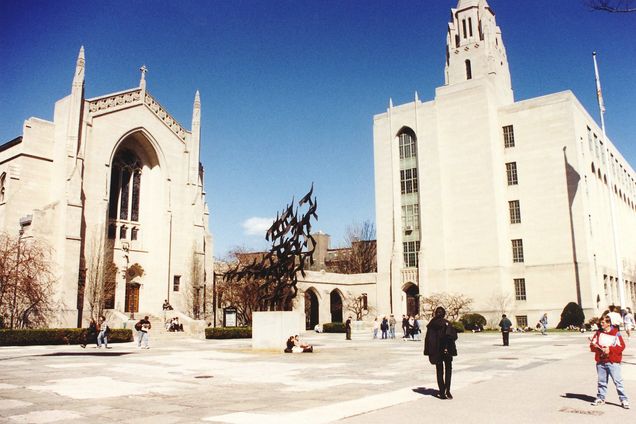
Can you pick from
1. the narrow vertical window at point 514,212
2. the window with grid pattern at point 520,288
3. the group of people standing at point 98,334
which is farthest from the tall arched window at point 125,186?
the window with grid pattern at point 520,288

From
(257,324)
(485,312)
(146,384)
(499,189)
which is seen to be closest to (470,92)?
(499,189)

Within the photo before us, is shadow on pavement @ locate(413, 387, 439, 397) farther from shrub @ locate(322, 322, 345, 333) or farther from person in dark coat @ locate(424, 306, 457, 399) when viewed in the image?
shrub @ locate(322, 322, 345, 333)

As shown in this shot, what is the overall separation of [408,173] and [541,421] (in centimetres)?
4911

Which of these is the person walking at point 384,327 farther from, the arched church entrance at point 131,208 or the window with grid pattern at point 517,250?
the arched church entrance at point 131,208

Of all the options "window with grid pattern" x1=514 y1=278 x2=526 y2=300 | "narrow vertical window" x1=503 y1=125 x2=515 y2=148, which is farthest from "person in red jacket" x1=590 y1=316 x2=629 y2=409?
"narrow vertical window" x1=503 y1=125 x2=515 y2=148

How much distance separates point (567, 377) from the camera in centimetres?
1322

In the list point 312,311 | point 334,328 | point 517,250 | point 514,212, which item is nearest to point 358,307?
point 312,311

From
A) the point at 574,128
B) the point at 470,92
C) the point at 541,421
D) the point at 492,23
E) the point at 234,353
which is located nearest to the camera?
the point at 541,421

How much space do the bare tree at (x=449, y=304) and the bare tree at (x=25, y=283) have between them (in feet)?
101

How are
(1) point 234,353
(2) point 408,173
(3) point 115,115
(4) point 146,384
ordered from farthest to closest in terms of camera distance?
(2) point 408,173, (3) point 115,115, (1) point 234,353, (4) point 146,384

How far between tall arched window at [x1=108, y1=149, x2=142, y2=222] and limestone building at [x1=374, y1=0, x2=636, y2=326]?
24.0 metres

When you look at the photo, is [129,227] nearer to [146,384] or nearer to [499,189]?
[499,189]

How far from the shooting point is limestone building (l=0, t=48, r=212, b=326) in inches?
1569

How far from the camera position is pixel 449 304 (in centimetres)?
4844
